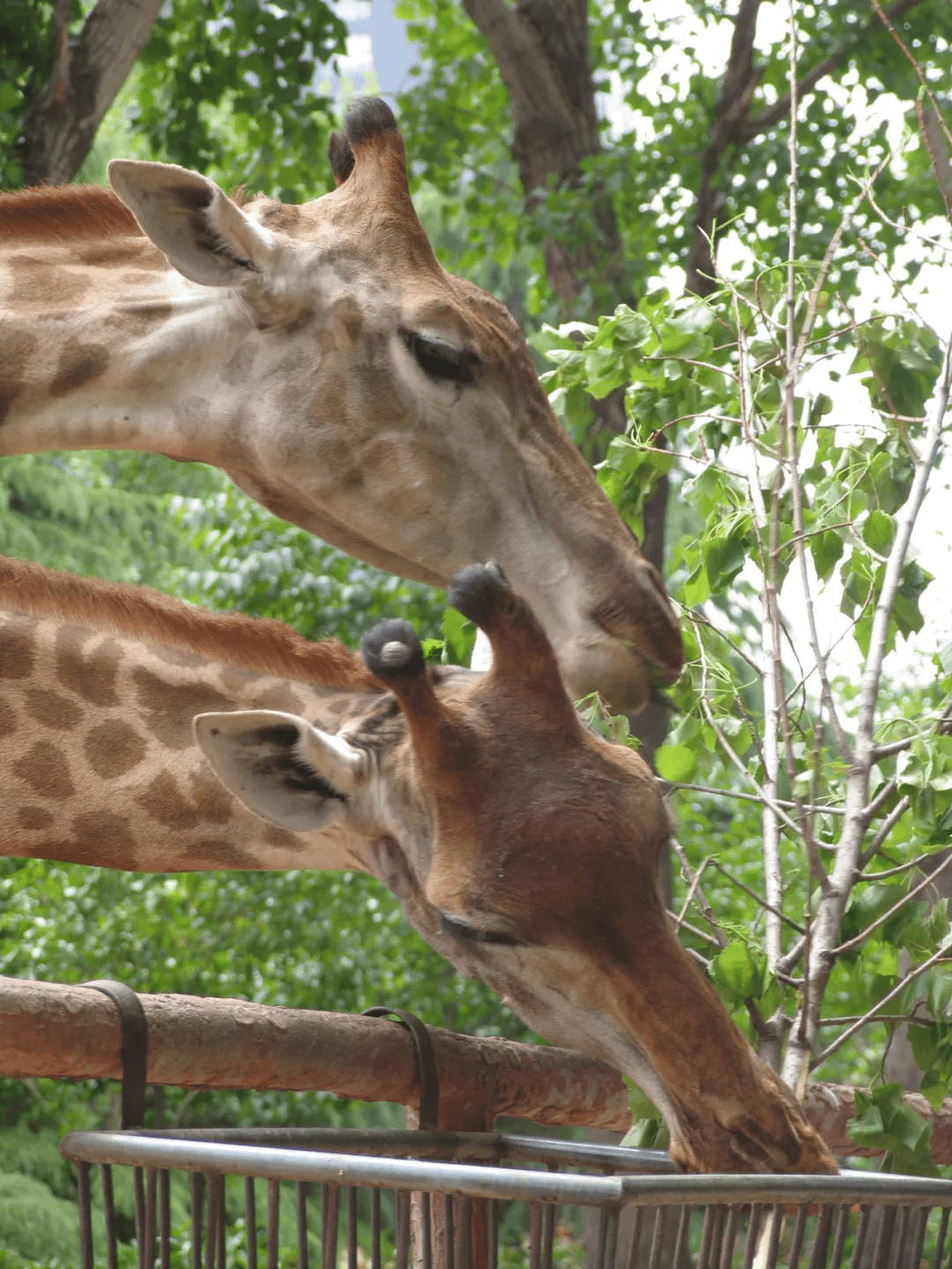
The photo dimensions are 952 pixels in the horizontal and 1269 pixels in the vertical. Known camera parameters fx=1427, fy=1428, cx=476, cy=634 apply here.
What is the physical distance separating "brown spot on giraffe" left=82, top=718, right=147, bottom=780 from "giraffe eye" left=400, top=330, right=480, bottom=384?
0.64 meters

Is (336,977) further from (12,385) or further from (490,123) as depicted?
(12,385)

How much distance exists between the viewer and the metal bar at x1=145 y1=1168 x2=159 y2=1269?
1.11 m

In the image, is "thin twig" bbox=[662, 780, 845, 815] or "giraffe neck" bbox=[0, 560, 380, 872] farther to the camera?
"giraffe neck" bbox=[0, 560, 380, 872]

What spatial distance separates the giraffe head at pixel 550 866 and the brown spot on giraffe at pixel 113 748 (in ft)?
1.22

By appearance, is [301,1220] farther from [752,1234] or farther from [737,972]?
[737,972]

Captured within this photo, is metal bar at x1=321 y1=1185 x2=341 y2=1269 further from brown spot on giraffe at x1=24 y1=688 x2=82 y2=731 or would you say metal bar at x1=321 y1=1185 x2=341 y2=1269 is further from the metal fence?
brown spot on giraffe at x1=24 y1=688 x2=82 y2=731

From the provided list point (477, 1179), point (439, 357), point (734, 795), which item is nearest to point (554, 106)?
point (439, 357)

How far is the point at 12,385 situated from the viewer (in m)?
2.03

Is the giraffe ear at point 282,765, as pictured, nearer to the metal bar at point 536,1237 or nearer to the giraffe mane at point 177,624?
the giraffe mane at point 177,624

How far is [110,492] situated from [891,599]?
6.80m

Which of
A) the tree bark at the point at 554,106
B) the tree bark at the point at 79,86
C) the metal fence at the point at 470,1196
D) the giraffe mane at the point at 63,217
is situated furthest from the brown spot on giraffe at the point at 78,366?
the tree bark at the point at 554,106

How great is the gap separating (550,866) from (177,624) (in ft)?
2.48

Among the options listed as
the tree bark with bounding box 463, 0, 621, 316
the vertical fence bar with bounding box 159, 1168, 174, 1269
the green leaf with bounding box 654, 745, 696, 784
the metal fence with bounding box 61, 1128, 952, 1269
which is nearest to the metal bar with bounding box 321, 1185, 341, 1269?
the metal fence with bounding box 61, 1128, 952, 1269

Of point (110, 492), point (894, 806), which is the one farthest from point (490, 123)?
point (894, 806)
